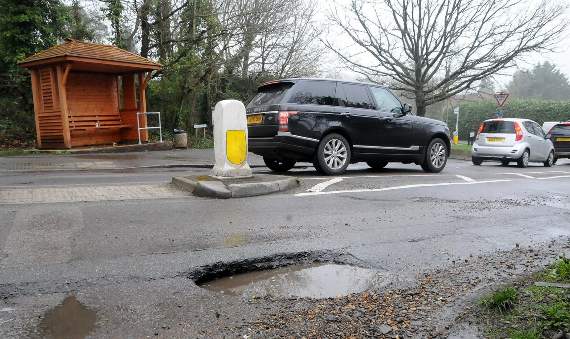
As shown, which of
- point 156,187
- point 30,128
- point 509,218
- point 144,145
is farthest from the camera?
point 30,128

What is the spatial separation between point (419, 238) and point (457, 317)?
1956 mm

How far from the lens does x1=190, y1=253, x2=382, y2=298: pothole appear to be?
3482 millimetres

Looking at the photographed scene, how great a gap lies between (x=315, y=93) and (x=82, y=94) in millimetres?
9769

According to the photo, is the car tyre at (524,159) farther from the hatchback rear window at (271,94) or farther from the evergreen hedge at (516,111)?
the evergreen hedge at (516,111)

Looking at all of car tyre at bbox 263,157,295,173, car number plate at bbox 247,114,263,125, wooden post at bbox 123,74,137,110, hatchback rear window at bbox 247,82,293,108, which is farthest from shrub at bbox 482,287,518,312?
wooden post at bbox 123,74,137,110

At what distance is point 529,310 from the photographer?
9.43 ft

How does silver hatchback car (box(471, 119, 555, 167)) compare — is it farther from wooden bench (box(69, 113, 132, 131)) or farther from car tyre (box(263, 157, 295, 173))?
wooden bench (box(69, 113, 132, 131))

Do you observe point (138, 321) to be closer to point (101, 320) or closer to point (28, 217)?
point (101, 320)

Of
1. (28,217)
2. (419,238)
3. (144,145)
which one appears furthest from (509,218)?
(144,145)

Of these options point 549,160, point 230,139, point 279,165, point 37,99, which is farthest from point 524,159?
point 37,99

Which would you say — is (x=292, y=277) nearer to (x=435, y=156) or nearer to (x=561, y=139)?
(x=435, y=156)

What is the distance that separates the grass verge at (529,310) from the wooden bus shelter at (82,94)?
1387 centimetres

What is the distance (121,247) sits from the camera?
13.9ft

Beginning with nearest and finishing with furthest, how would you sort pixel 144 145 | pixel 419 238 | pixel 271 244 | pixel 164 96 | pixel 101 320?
pixel 101 320 < pixel 271 244 < pixel 419 238 < pixel 144 145 < pixel 164 96
